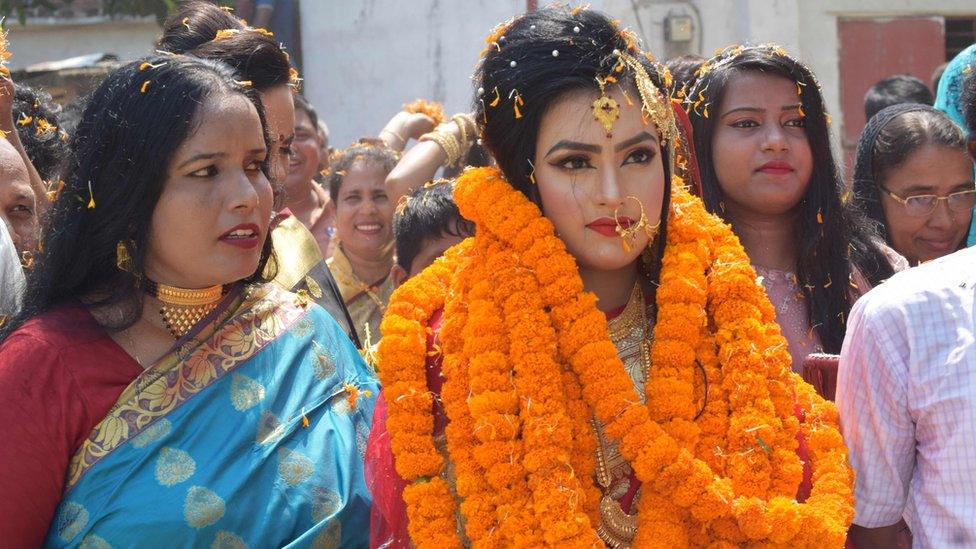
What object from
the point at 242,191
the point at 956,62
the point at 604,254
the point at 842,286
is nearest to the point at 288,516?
the point at 242,191

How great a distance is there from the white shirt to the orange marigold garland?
11cm

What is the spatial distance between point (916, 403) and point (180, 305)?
1718 mm

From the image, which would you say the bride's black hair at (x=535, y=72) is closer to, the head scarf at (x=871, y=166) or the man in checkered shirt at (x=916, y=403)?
the man in checkered shirt at (x=916, y=403)

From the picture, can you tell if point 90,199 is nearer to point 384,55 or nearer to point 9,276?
point 9,276

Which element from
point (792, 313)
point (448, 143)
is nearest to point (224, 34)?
point (448, 143)

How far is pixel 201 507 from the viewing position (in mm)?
2621

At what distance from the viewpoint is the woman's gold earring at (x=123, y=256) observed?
275 cm

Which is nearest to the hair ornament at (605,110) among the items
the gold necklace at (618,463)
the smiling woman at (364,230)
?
the gold necklace at (618,463)

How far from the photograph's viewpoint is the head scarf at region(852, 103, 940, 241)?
421cm

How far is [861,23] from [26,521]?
7.82 metres

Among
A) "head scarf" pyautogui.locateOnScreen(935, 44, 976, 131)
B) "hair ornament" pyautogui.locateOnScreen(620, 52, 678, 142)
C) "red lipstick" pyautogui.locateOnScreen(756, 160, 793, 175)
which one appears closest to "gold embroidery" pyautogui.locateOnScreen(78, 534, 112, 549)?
"hair ornament" pyautogui.locateOnScreen(620, 52, 678, 142)

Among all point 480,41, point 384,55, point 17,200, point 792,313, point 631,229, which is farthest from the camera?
point 384,55

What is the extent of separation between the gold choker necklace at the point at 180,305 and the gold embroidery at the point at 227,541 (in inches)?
19.6

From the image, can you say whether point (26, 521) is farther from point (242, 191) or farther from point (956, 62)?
point (956, 62)
